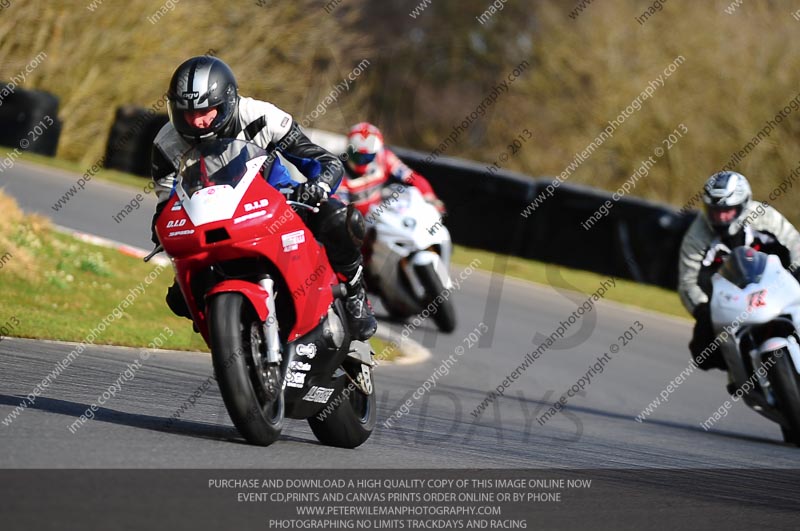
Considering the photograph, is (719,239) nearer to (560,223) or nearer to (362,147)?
(362,147)

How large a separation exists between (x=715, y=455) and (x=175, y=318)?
15.6 ft

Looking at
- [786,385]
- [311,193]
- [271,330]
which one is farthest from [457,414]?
[271,330]

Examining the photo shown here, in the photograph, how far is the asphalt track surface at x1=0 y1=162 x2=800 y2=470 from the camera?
17.6 ft

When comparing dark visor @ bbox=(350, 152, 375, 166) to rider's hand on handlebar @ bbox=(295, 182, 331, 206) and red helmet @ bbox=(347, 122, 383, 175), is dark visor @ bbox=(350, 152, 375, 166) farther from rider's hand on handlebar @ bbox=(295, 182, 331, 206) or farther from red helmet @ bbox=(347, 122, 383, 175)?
rider's hand on handlebar @ bbox=(295, 182, 331, 206)

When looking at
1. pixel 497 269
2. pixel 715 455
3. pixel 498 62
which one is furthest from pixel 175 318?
pixel 498 62

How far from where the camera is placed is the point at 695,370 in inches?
535

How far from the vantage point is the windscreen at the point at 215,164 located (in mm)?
5523

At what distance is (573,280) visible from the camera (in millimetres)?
19062

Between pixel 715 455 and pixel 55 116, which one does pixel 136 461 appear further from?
pixel 55 116

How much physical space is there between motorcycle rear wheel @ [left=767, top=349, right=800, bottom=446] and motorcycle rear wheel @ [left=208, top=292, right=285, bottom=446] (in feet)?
12.9

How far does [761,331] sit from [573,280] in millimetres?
10307

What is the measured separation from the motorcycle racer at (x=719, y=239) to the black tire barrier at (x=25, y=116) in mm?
13876

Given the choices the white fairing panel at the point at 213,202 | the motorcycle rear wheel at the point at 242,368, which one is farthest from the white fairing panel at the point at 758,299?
the white fairing panel at the point at 213,202

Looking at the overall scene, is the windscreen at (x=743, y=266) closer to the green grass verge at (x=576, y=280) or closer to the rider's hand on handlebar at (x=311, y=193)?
the rider's hand on handlebar at (x=311, y=193)
